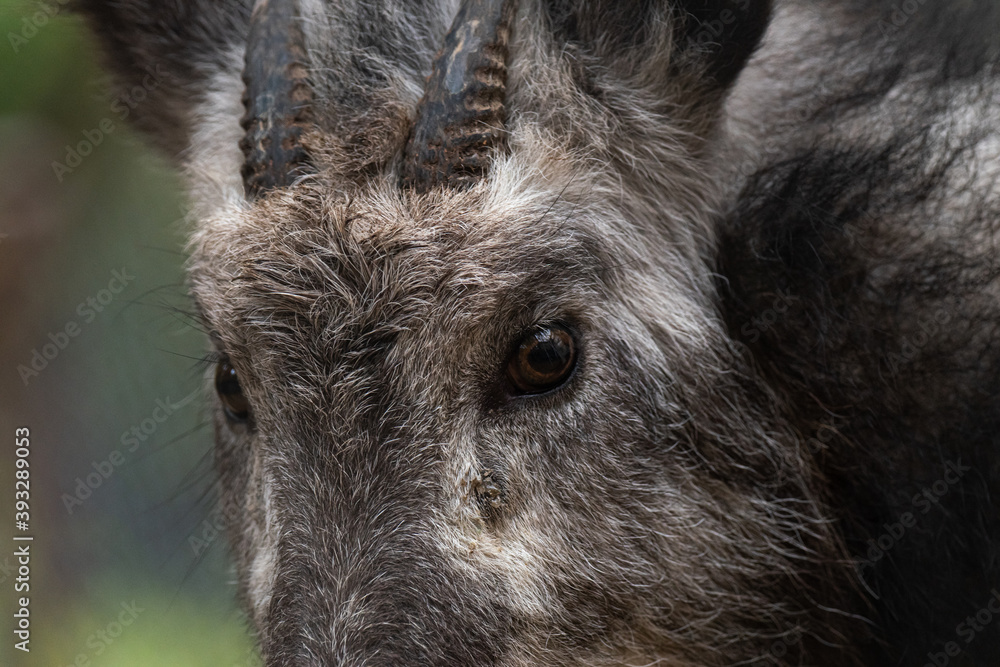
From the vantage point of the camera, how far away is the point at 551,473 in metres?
2.27

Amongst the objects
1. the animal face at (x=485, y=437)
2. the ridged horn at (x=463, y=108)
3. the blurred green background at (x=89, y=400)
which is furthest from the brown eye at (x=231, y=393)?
the blurred green background at (x=89, y=400)

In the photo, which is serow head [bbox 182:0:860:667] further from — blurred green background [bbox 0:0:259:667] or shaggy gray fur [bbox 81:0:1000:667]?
blurred green background [bbox 0:0:259:667]

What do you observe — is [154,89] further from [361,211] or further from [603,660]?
[603,660]

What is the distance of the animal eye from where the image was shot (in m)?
2.29

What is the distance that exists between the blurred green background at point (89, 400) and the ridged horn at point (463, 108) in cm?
271

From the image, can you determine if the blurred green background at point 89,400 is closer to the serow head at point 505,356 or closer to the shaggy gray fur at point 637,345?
the serow head at point 505,356

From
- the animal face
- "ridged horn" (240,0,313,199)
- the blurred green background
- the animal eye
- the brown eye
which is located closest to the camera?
the animal face

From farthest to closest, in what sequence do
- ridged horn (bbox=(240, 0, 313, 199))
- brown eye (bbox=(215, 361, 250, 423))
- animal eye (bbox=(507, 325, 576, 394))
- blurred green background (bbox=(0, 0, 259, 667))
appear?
blurred green background (bbox=(0, 0, 259, 667))
brown eye (bbox=(215, 361, 250, 423))
ridged horn (bbox=(240, 0, 313, 199))
animal eye (bbox=(507, 325, 576, 394))

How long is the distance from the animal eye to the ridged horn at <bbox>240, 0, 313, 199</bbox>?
73cm

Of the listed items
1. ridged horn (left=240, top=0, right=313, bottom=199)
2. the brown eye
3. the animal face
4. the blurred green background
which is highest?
ridged horn (left=240, top=0, right=313, bottom=199)

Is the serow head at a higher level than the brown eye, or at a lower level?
higher

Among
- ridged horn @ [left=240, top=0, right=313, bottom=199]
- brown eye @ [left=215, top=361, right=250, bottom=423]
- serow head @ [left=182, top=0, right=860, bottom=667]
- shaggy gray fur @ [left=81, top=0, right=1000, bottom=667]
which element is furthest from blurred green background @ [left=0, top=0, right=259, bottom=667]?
shaggy gray fur @ [left=81, top=0, right=1000, bottom=667]

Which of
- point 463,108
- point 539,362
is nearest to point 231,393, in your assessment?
point 539,362

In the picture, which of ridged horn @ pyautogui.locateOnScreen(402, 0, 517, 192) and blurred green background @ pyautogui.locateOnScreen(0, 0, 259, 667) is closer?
ridged horn @ pyautogui.locateOnScreen(402, 0, 517, 192)
